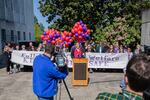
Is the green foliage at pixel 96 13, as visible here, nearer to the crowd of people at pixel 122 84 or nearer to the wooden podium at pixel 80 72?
the wooden podium at pixel 80 72

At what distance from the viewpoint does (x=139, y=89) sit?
227cm

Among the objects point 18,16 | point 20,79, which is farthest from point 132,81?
point 18,16

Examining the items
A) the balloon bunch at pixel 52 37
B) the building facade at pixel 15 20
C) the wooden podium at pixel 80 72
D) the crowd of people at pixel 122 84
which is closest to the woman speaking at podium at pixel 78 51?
the balloon bunch at pixel 52 37

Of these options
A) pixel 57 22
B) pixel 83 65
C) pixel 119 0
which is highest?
pixel 119 0

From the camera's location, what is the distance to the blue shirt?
573 centimetres

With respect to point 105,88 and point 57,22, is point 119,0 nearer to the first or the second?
point 57,22

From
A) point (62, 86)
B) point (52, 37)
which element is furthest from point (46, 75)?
point (52, 37)

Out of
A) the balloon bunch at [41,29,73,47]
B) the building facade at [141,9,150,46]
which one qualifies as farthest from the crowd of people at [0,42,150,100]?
the building facade at [141,9,150,46]

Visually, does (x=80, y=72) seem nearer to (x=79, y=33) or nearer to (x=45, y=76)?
(x=79, y=33)

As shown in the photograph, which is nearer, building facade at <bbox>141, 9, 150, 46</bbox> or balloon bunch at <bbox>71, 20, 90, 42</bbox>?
balloon bunch at <bbox>71, 20, 90, 42</bbox>

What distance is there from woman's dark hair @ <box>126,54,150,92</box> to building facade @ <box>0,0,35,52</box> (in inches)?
1442

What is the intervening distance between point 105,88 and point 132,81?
419 inches

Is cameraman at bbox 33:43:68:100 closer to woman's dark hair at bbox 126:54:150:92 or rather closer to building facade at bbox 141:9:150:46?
woman's dark hair at bbox 126:54:150:92

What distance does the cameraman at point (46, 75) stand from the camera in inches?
226
